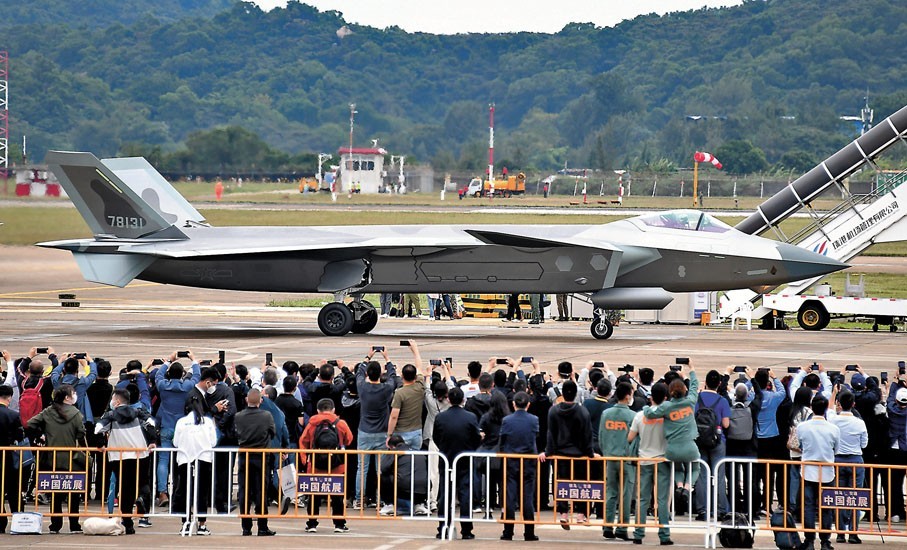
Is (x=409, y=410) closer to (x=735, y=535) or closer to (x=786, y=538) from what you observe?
(x=735, y=535)

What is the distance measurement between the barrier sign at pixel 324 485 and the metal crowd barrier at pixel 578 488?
878 mm

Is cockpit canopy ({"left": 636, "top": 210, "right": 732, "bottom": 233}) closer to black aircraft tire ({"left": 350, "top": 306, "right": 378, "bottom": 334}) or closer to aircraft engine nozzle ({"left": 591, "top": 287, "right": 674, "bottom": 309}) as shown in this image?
aircraft engine nozzle ({"left": 591, "top": 287, "right": 674, "bottom": 309})

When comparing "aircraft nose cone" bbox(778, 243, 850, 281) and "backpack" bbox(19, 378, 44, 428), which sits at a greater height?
"aircraft nose cone" bbox(778, 243, 850, 281)

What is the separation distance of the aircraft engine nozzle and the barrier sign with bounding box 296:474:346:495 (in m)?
13.4

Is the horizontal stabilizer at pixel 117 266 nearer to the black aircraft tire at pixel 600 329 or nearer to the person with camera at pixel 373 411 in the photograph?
the black aircraft tire at pixel 600 329

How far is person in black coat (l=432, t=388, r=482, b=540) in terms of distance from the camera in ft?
32.2

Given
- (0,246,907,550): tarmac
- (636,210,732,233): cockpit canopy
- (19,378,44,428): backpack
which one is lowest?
(19,378,44,428): backpack

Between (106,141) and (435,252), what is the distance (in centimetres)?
4170

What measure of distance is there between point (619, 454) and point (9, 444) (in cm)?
489

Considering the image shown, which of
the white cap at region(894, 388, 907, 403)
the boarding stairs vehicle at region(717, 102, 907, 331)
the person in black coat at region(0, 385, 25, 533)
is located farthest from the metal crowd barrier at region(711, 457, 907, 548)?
the boarding stairs vehicle at region(717, 102, 907, 331)

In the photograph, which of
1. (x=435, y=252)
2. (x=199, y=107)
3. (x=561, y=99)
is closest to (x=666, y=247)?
(x=435, y=252)

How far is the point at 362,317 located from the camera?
24.2 m

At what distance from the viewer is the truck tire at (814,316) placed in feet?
84.1

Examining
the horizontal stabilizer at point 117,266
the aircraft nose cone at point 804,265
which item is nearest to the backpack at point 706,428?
the aircraft nose cone at point 804,265
